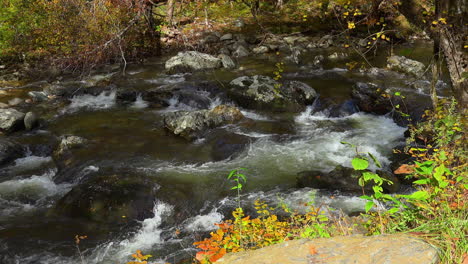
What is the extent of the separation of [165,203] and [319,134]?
506 cm

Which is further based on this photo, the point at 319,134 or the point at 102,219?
the point at 319,134

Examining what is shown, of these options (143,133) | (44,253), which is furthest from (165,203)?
(143,133)

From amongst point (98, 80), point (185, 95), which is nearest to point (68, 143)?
point (185, 95)

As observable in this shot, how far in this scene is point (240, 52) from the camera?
17406 millimetres

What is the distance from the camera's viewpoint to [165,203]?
23.2ft

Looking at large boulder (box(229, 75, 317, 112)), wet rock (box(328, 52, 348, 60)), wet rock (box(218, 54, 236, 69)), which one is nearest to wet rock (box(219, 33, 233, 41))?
wet rock (box(218, 54, 236, 69))

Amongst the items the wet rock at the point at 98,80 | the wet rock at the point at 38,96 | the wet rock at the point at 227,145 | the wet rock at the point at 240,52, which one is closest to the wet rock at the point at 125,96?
the wet rock at the point at 98,80

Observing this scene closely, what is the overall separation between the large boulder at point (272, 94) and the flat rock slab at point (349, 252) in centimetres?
897

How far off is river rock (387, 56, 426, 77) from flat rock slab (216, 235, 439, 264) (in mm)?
12607

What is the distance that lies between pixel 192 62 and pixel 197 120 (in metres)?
6.06

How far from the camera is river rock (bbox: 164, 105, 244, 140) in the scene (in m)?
9.97

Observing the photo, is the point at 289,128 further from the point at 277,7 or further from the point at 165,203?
the point at 277,7

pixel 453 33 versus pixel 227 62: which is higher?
pixel 453 33

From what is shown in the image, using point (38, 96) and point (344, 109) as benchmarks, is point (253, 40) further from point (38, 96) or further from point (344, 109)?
point (38, 96)
